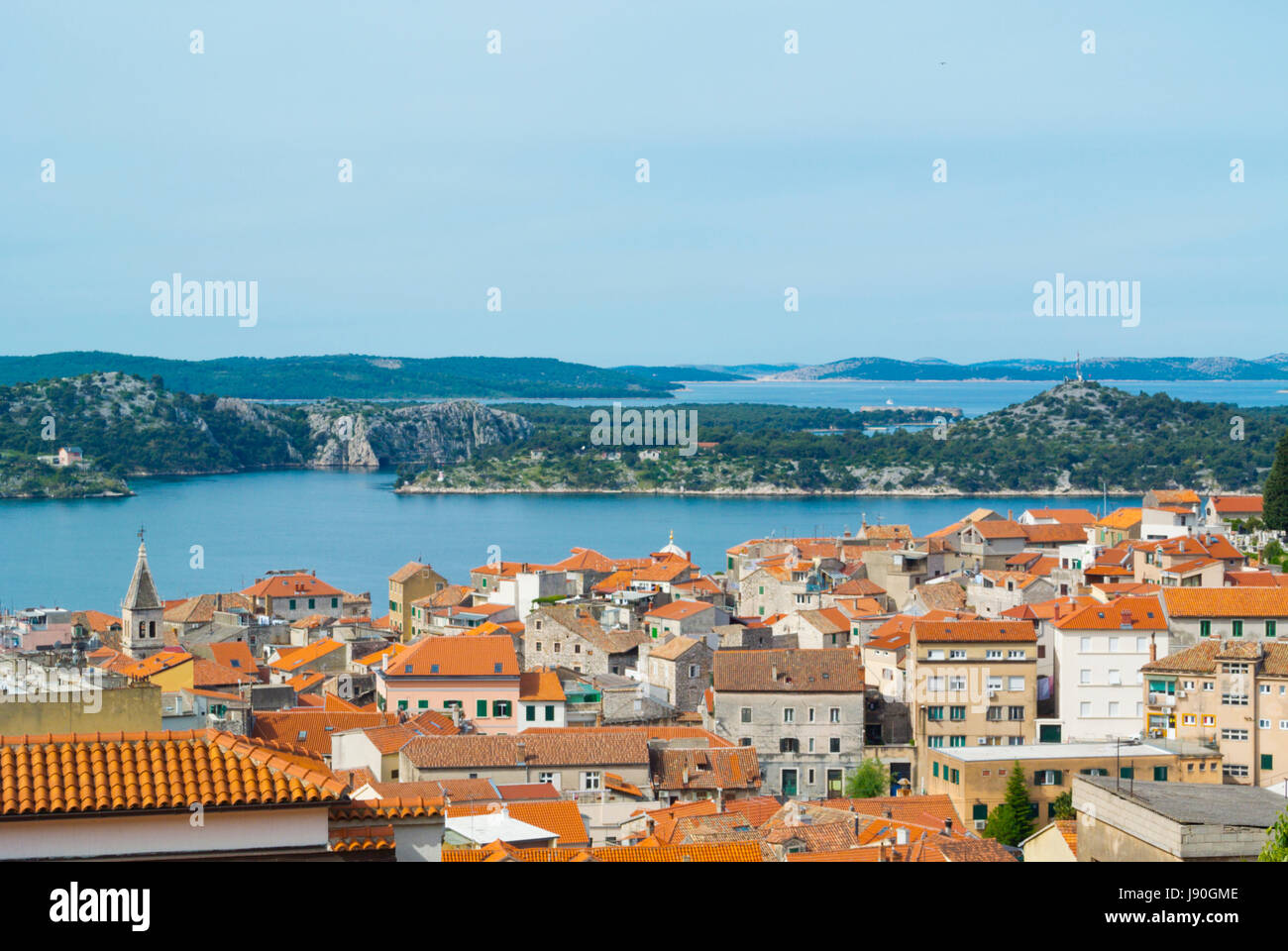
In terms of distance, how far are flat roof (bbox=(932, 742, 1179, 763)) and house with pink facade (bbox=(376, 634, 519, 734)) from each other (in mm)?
5159

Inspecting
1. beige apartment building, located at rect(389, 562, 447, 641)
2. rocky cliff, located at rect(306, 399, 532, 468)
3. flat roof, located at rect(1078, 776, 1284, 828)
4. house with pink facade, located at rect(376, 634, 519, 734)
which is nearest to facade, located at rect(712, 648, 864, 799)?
house with pink facade, located at rect(376, 634, 519, 734)

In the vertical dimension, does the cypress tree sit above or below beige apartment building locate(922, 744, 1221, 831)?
above

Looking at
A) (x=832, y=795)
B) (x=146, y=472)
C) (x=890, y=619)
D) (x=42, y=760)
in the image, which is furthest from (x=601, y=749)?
(x=146, y=472)

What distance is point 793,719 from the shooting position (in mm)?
18141

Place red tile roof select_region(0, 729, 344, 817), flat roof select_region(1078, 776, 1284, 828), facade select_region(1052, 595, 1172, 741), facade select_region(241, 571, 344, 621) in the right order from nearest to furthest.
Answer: red tile roof select_region(0, 729, 344, 817), flat roof select_region(1078, 776, 1284, 828), facade select_region(1052, 595, 1172, 741), facade select_region(241, 571, 344, 621)

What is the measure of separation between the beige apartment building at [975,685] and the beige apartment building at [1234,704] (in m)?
1.48

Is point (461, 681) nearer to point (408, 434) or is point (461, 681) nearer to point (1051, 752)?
point (1051, 752)

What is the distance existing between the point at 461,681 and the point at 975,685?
6099 mm

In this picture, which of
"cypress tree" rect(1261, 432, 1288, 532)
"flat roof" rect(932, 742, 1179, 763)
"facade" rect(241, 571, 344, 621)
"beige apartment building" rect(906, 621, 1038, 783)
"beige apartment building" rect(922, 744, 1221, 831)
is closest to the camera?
"beige apartment building" rect(922, 744, 1221, 831)

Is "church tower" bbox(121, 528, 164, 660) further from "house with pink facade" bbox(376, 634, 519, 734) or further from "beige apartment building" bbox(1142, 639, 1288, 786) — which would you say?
"beige apartment building" bbox(1142, 639, 1288, 786)

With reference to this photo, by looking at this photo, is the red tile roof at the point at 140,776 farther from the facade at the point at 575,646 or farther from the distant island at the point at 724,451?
the distant island at the point at 724,451

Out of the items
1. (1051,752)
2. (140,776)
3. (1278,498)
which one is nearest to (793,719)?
(1051,752)

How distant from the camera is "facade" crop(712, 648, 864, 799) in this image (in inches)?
709

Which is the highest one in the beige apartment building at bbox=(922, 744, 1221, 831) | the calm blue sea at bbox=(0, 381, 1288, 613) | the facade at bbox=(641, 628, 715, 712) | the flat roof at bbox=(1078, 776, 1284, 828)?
the flat roof at bbox=(1078, 776, 1284, 828)
